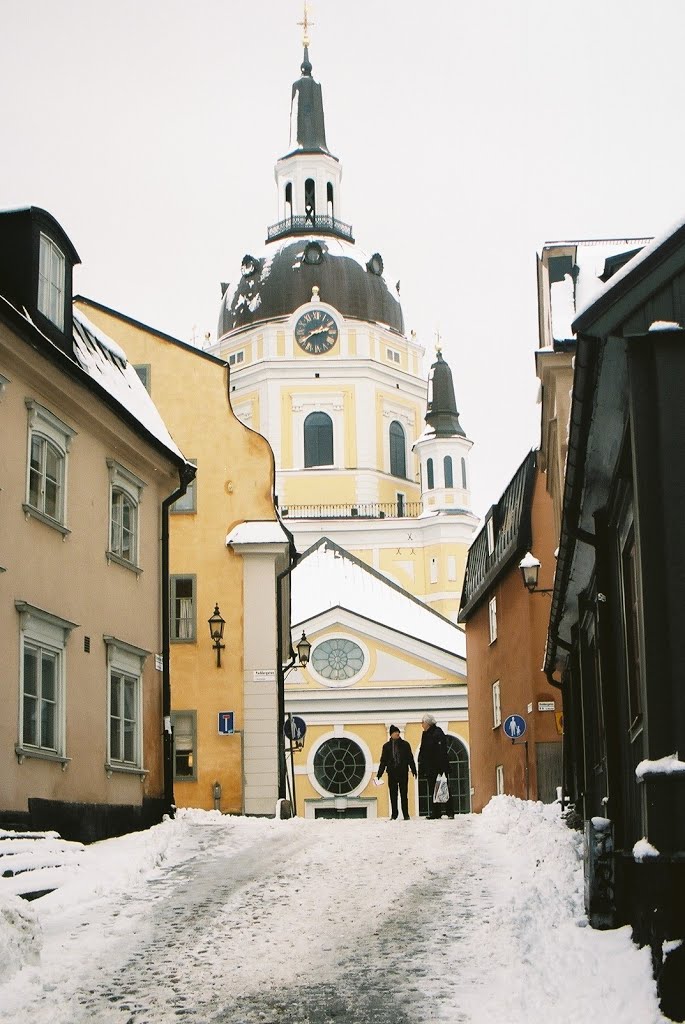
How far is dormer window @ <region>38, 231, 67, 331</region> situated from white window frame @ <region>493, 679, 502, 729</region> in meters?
17.9

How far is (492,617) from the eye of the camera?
35.1 metres

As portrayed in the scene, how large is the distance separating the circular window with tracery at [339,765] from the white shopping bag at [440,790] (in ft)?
86.5

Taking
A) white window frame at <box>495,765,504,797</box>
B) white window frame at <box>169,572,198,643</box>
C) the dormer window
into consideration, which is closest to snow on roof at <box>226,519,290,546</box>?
white window frame at <box>169,572,198,643</box>

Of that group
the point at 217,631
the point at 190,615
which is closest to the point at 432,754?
the point at 217,631

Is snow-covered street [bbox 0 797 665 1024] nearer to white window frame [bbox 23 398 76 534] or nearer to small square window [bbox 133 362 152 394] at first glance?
white window frame [bbox 23 398 76 534]

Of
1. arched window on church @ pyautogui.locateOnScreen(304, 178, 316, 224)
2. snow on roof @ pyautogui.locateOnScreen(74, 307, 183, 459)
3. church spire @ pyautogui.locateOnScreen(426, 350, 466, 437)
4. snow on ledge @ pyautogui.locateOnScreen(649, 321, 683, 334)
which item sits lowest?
snow on ledge @ pyautogui.locateOnScreen(649, 321, 683, 334)

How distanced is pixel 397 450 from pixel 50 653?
211 ft

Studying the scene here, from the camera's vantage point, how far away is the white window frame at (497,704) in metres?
34.1

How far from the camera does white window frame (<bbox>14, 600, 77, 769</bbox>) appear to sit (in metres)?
15.7

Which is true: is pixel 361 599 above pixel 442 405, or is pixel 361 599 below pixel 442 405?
below

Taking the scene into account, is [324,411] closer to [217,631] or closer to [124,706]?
[217,631]

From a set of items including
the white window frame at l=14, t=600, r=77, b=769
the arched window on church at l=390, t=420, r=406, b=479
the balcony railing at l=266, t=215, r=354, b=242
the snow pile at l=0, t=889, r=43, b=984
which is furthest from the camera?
the balcony railing at l=266, t=215, r=354, b=242

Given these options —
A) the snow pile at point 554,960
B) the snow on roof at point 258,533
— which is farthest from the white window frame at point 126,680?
the snow on roof at point 258,533

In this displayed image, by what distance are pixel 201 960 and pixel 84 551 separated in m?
8.96
